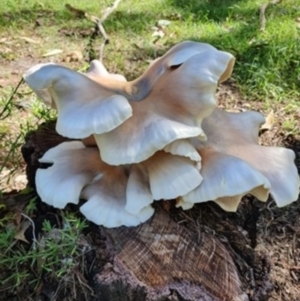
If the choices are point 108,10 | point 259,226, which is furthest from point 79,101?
point 108,10

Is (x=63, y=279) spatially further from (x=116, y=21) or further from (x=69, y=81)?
(x=116, y=21)

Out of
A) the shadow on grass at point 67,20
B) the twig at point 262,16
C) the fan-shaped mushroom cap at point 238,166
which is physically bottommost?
the twig at point 262,16

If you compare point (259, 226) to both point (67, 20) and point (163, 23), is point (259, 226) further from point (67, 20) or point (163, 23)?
point (67, 20)

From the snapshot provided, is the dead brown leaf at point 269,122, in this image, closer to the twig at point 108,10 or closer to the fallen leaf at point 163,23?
the fallen leaf at point 163,23

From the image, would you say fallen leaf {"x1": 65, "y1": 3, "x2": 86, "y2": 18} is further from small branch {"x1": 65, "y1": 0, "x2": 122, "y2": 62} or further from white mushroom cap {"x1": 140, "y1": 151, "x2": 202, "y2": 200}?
white mushroom cap {"x1": 140, "y1": 151, "x2": 202, "y2": 200}

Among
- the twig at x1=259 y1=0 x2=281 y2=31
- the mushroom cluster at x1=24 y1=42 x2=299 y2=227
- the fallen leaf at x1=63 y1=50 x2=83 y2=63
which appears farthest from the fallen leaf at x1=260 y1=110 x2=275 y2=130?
the fallen leaf at x1=63 y1=50 x2=83 y2=63

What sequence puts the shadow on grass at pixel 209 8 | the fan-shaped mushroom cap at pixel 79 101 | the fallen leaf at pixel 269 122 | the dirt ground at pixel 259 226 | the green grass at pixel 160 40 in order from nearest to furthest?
the fan-shaped mushroom cap at pixel 79 101, the dirt ground at pixel 259 226, the fallen leaf at pixel 269 122, the green grass at pixel 160 40, the shadow on grass at pixel 209 8

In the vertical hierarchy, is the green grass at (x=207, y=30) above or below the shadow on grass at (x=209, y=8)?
above

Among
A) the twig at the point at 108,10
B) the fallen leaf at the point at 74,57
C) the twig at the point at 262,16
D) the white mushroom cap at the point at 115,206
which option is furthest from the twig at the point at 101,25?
the white mushroom cap at the point at 115,206
